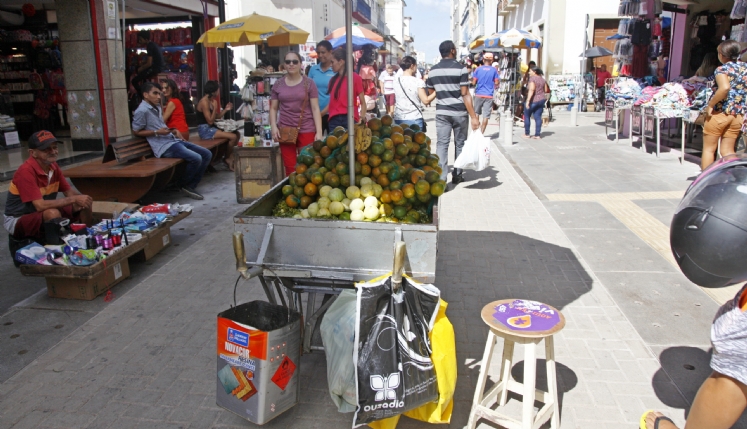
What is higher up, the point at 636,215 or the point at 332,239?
the point at 332,239

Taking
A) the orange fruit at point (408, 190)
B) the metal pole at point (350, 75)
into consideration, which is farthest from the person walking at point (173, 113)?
the orange fruit at point (408, 190)

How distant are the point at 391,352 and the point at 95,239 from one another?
3455mm

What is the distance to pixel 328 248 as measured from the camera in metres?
3.05

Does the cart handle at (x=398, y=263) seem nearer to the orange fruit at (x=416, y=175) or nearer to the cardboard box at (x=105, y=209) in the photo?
the orange fruit at (x=416, y=175)

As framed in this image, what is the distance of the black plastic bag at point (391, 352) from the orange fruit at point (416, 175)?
973mm

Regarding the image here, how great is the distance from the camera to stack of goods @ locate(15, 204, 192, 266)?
456cm

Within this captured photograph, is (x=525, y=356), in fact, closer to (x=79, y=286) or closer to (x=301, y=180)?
(x=301, y=180)

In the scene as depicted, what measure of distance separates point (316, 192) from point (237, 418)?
1480mm

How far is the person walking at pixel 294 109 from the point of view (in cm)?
657

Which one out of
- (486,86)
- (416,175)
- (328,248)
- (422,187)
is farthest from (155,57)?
(328,248)

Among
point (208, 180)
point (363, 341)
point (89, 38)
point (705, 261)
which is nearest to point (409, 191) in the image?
point (363, 341)

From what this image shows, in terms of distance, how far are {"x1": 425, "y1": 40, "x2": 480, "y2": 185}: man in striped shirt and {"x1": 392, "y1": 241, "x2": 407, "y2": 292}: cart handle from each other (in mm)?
5073

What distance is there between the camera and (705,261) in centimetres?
239

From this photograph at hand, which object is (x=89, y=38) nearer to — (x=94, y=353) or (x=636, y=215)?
(x=94, y=353)
